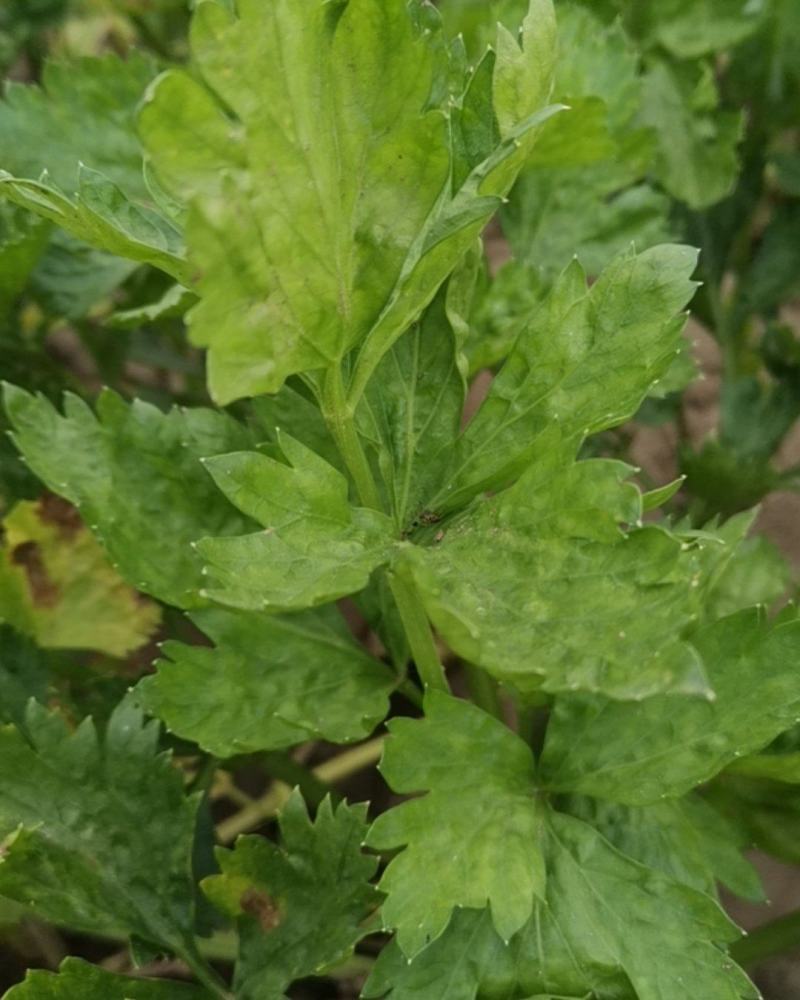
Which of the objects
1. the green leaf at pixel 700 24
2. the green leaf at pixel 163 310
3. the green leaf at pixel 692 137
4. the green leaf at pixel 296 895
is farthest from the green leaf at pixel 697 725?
the green leaf at pixel 700 24

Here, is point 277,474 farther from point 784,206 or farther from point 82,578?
point 784,206

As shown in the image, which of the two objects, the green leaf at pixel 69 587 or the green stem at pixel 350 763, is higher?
the green leaf at pixel 69 587

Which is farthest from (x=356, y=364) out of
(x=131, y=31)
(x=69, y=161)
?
(x=131, y=31)

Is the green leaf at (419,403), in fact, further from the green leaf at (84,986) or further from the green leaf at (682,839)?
the green leaf at (84,986)

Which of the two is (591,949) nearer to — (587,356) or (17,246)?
(587,356)

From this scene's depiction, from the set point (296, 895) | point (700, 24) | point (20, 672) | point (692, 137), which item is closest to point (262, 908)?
point (296, 895)

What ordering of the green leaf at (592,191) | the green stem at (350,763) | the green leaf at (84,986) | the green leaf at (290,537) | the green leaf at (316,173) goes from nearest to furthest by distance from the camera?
1. the green leaf at (316,173)
2. the green leaf at (290,537)
3. the green leaf at (84,986)
4. the green leaf at (592,191)
5. the green stem at (350,763)

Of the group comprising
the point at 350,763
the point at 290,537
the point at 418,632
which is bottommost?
the point at 350,763

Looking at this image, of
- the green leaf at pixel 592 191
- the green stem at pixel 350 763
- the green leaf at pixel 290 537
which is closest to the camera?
the green leaf at pixel 290 537
